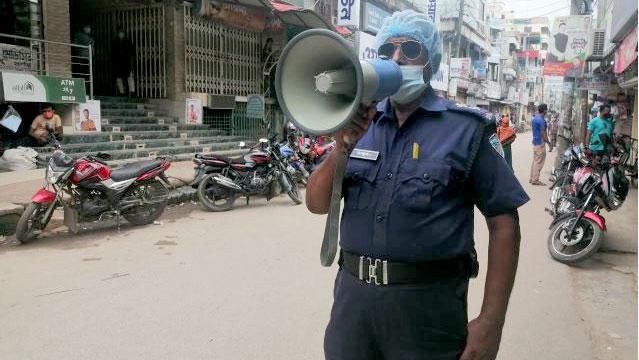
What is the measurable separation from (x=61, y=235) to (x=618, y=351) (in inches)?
210

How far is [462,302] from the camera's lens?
5.24 feet

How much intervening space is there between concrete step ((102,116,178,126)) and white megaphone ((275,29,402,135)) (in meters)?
10.1

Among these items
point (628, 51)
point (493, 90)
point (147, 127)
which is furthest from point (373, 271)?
point (493, 90)

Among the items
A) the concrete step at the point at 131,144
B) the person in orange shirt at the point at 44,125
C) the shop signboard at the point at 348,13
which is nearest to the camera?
the person in orange shirt at the point at 44,125

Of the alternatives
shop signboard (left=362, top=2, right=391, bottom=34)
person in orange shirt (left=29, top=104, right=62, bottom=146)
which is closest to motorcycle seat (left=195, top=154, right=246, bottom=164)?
person in orange shirt (left=29, top=104, right=62, bottom=146)

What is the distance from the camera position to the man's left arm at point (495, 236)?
5.05 feet

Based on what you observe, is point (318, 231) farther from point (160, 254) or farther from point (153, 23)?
point (153, 23)

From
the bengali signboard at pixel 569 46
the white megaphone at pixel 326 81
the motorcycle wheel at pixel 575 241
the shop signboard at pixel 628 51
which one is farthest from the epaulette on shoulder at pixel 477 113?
the bengali signboard at pixel 569 46

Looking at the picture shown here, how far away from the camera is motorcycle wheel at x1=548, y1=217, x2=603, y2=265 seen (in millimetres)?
4891

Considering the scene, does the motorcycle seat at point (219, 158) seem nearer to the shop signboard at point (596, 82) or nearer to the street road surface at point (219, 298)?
the street road surface at point (219, 298)

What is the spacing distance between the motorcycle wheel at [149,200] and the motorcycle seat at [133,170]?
0.17 m

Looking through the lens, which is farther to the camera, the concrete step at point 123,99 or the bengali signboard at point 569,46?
the bengali signboard at point 569,46

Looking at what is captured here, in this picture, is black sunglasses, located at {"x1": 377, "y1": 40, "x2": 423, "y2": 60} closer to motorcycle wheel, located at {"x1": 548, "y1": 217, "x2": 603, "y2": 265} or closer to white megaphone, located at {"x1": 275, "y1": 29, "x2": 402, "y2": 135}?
white megaphone, located at {"x1": 275, "y1": 29, "x2": 402, "y2": 135}

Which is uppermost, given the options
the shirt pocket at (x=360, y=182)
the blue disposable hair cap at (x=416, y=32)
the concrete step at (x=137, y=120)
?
the blue disposable hair cap at (x=416, y=32)
